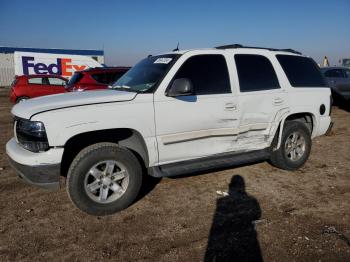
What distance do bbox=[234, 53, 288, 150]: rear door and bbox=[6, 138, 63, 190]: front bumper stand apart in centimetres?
253

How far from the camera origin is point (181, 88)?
4074mm

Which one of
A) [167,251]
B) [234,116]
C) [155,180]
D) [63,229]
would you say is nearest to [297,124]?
[234,116]

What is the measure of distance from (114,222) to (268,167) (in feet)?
10.2

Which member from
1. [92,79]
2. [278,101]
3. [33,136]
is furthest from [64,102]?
[92,79]

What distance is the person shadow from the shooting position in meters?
3.24

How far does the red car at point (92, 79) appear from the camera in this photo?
1080 cm

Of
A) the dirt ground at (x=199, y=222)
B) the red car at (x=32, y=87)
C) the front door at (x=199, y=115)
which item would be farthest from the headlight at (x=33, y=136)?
the red car at (x=32, y=87)

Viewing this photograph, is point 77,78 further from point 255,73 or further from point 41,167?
point 41,167

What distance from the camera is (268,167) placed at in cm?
596

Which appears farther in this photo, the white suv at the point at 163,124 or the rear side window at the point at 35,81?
the rear side window at the point at 35,81

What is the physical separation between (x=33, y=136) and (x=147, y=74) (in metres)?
1.75

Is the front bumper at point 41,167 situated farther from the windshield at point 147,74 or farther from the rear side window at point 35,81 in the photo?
the rear side window at point 35,81

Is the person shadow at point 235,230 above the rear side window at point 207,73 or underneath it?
underneath

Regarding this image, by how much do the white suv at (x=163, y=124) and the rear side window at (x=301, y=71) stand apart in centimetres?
3
